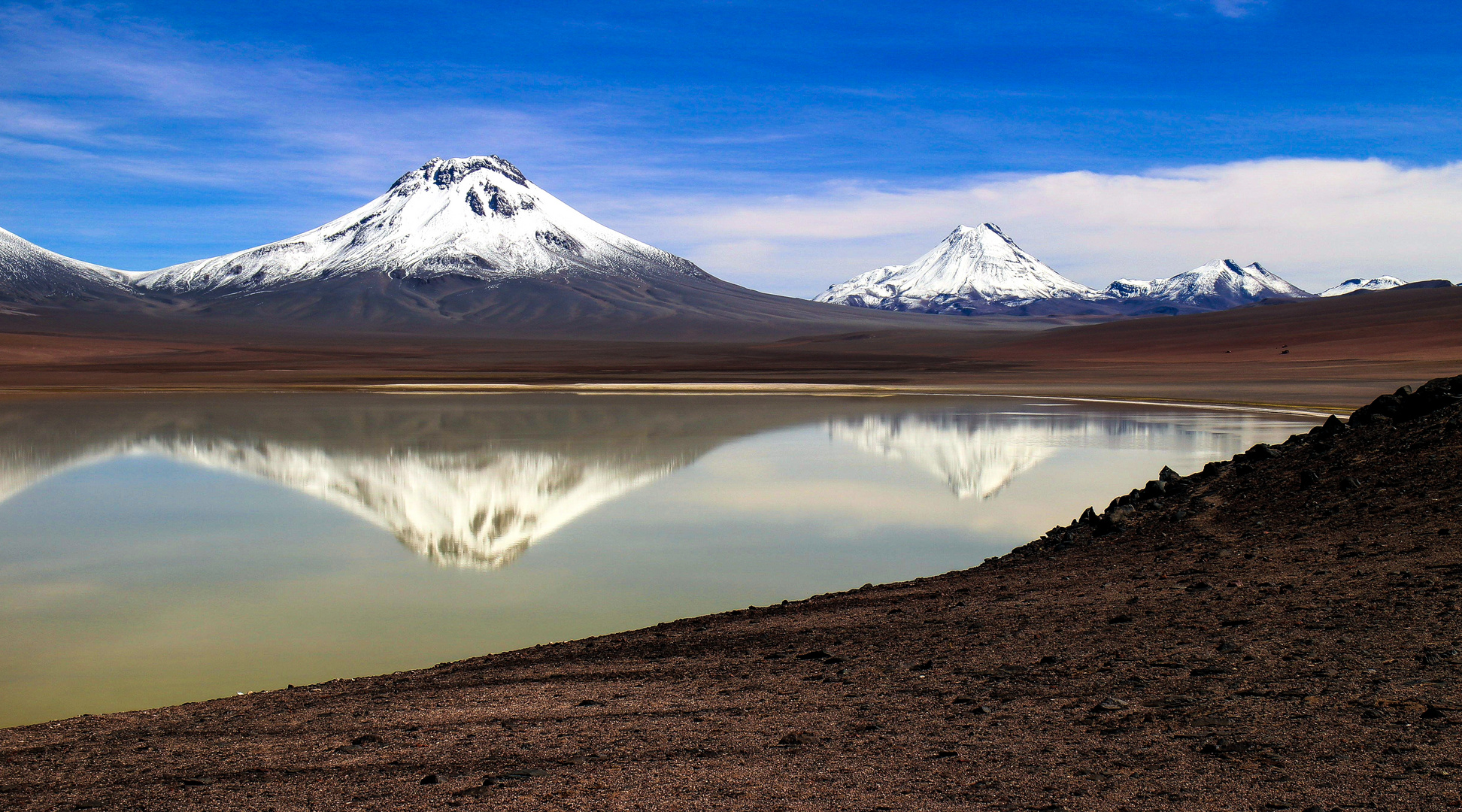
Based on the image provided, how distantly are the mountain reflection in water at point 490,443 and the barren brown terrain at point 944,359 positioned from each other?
15.1 meters

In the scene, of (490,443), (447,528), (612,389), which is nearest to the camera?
(447,528)

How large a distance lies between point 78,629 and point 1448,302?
129 meters

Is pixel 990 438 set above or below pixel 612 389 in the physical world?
below

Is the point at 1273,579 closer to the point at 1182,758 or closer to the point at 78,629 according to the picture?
the point at 1182,758

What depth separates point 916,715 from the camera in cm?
614

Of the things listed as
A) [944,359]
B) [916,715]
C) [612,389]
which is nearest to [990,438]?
[916,715]

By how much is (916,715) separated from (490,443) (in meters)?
21.1

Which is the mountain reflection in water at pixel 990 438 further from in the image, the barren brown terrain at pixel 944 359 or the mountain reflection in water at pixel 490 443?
the barren brown terrain at pixel 944 359

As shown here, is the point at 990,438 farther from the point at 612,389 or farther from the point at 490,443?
the point at 612,389

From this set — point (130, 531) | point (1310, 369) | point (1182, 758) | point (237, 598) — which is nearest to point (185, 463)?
point (130, 531)

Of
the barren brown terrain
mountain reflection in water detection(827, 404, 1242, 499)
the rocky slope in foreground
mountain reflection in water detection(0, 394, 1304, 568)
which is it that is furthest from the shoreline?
the rocky slope in foreground

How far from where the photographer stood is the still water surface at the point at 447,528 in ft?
30.1

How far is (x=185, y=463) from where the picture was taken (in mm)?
22328

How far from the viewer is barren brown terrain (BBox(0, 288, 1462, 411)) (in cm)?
5903
